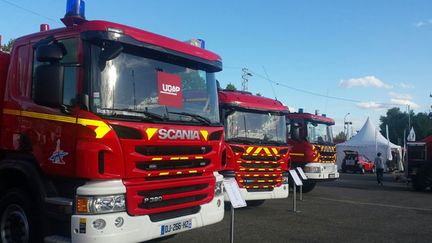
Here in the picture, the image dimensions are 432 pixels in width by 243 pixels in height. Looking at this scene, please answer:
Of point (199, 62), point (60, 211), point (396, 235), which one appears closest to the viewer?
point (60, 211)

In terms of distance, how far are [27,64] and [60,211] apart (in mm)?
2046

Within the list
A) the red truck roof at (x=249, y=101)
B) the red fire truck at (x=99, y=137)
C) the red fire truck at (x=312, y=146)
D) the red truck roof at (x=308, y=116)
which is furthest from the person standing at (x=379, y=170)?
the red fire truck at (x=99, y=137)

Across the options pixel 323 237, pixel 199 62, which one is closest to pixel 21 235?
pixel 199 62

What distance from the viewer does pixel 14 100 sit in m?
5.79

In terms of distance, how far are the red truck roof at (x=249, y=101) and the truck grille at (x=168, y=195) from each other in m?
4.11

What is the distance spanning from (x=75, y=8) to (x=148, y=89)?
1.38 m

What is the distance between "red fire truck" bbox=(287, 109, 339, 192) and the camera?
15.2 m

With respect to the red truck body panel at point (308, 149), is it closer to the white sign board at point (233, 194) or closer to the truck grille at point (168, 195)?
the white sign board at point (233, 194)

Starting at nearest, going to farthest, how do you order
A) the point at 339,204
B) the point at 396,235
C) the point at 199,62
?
the point at 199,62
the point at 396,235
the point at 339,204

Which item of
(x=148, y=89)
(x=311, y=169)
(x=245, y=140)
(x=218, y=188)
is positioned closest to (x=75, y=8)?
(x=148, y=89)

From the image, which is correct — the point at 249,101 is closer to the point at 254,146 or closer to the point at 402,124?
the point at 254,146

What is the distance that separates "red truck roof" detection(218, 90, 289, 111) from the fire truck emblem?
5.27 m

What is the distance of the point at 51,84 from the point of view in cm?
492

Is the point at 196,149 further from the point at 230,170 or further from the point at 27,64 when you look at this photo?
the point at 230,170
